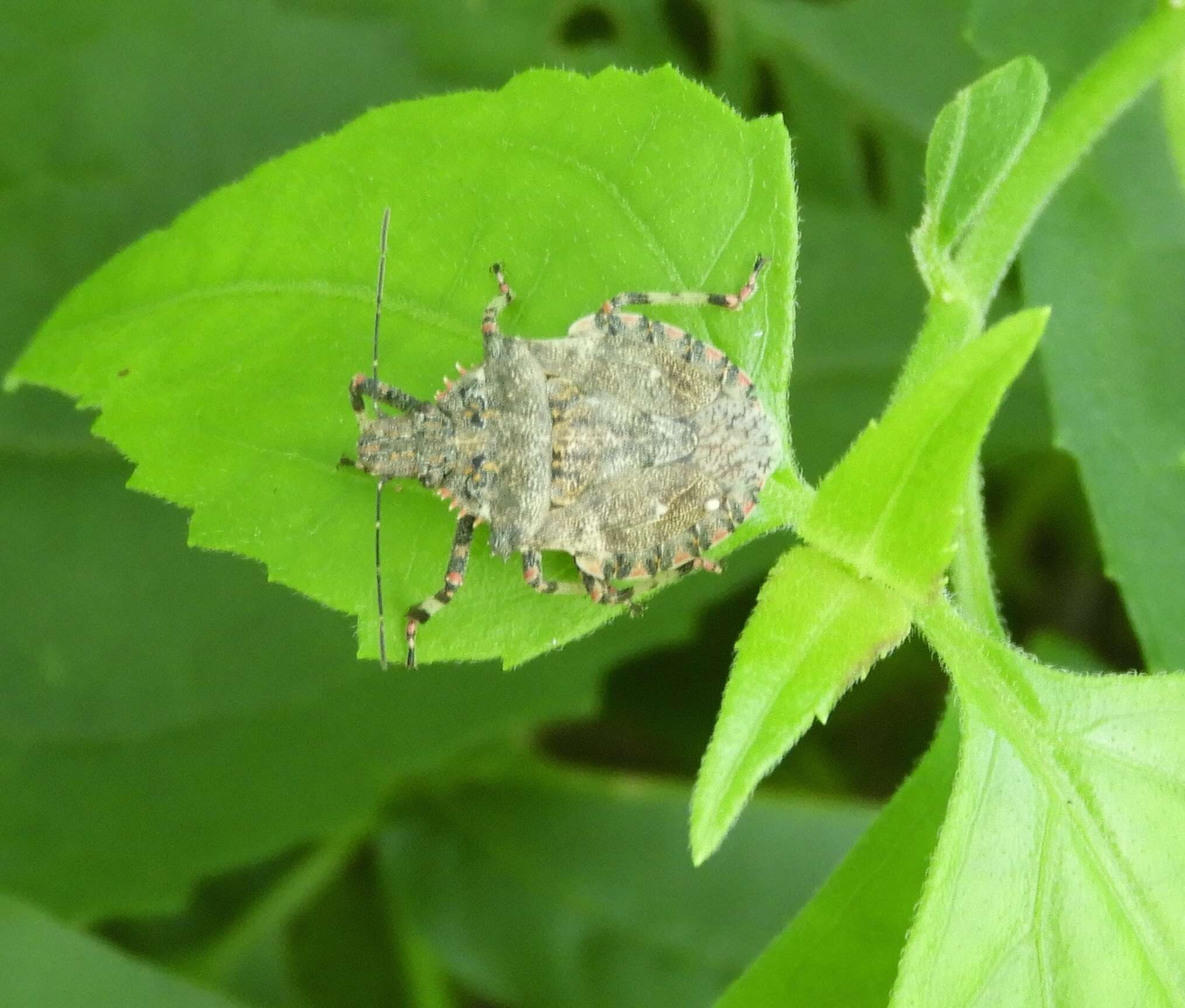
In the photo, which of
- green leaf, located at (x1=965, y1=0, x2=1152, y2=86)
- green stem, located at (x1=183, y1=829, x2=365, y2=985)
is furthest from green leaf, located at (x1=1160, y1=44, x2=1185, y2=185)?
green stem, located at (x1=183, y1=829, x2=365, y2=985)

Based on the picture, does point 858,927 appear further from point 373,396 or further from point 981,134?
point 981,134

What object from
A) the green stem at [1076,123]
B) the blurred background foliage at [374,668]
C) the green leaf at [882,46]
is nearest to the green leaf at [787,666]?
the green stem at [1076,123]

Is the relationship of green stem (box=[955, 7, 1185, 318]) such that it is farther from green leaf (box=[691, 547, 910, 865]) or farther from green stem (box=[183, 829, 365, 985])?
green stem (box=[183, 829, 365, 985])

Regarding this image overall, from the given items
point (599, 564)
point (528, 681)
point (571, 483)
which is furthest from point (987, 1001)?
point (528, 681)

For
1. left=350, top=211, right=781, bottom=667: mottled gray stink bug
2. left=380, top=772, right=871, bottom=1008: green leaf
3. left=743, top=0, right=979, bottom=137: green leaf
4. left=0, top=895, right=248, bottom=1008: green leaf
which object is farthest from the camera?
left=380, top=772, right=871, bottom=1008: green leaf

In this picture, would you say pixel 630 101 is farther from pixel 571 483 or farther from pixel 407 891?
pixel 407 891

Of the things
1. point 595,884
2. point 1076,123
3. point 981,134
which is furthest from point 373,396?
point 595,884
